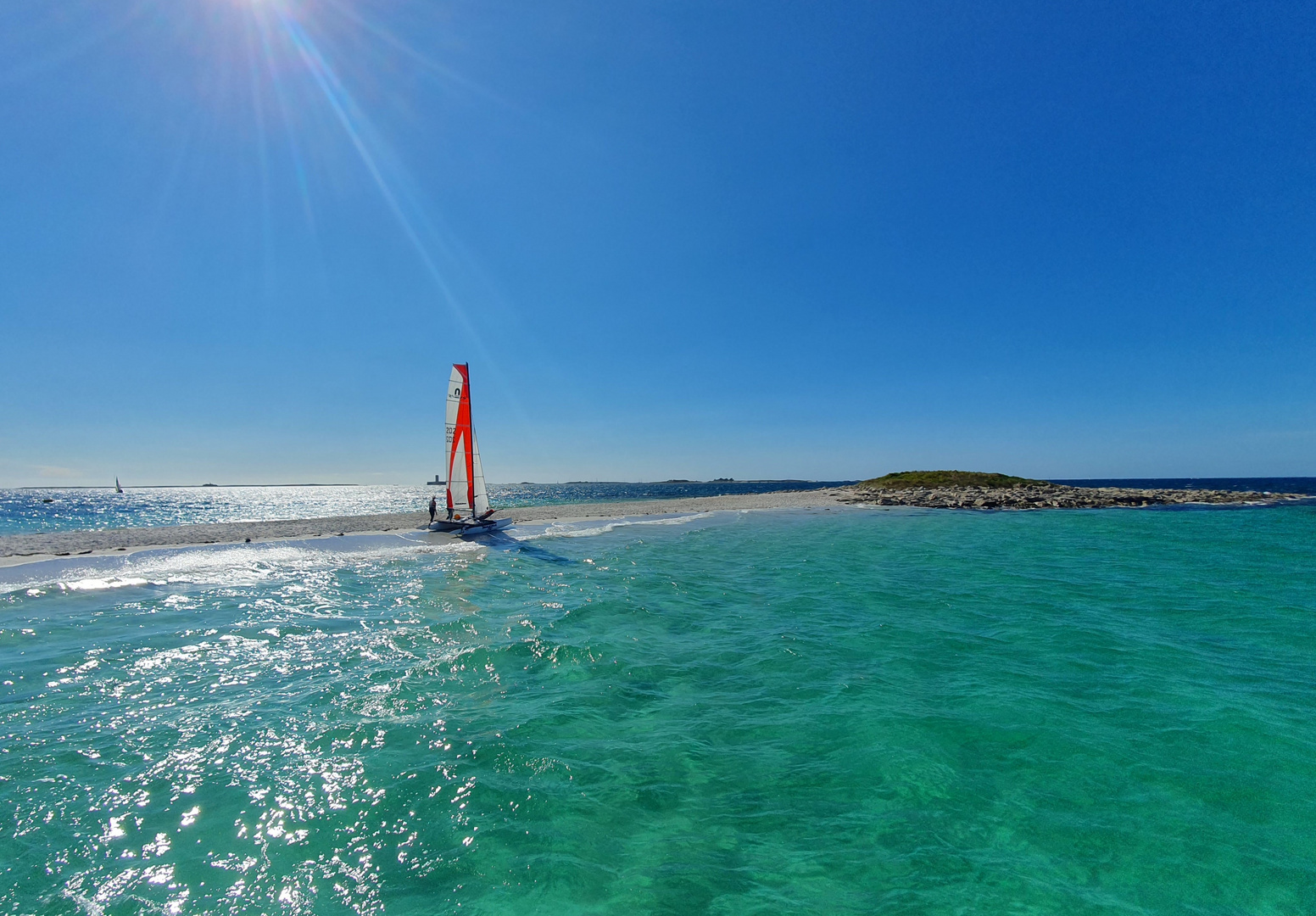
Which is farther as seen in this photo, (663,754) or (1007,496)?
(1007,496)

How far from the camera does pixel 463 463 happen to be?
33.6 metres

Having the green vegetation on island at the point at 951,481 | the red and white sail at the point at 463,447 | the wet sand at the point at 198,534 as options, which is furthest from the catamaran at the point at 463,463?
the green vegetation on island at the point at 951,481

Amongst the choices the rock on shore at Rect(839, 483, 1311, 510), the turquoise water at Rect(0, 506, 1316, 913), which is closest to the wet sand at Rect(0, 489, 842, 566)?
the turquoise water at Rect(0, 506, 1316, 913)

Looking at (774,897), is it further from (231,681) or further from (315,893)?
(231,681)

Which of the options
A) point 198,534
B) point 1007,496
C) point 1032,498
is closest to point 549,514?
point 198,534

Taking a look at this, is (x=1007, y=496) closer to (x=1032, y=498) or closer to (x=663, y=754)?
(x=1032, y=498)

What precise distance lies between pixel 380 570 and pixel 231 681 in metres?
11.9

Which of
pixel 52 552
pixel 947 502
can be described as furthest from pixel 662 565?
pixel 947 502

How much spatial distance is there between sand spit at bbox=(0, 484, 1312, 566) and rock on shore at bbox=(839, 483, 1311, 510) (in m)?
0.08

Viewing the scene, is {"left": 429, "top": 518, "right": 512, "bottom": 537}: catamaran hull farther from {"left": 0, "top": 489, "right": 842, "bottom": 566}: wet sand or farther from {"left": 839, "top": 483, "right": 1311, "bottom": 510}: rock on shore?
{"left": 839, "top": 483, "right": 1311, "bottom": 510}: rock on shore

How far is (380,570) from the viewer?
21.3 m

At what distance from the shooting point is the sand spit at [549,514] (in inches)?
1069

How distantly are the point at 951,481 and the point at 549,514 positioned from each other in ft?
190

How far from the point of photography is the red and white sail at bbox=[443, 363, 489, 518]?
32125mm
